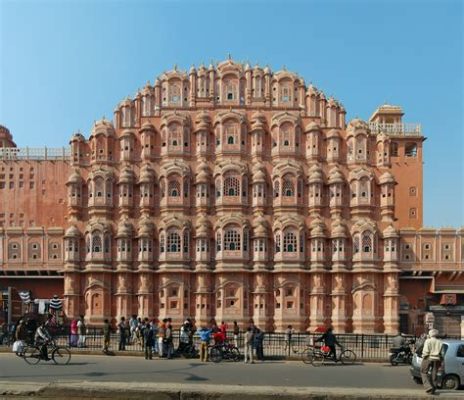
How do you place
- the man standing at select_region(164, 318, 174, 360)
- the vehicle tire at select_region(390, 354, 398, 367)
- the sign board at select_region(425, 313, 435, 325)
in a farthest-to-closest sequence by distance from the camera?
the sign board at select_region(425, 313, 435, 325) → the man standing at select_region(164, 318, 174, 360) → the vehicle tire at select_region(390, 354, 398, 367)

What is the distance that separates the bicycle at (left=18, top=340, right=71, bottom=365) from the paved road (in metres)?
0.28

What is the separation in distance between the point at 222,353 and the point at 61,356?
6.69 meters

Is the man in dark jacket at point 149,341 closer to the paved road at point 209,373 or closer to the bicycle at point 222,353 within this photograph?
the paved road at point 209,373

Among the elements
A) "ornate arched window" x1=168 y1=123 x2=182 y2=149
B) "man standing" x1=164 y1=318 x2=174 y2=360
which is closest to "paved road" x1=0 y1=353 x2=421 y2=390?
"man standing" x1=164 y1=318 x2=174 y2=360

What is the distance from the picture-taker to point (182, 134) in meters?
54.6

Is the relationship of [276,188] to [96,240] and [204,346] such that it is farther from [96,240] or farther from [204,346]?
[204,346]

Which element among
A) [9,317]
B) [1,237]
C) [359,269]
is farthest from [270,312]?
[1,237]

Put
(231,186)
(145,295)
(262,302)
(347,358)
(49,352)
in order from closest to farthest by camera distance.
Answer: (49,352) → (347,358) → (262,302) → (145,295) → (231,186)

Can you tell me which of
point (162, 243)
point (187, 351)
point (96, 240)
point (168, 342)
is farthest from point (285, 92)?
point (168, 342)

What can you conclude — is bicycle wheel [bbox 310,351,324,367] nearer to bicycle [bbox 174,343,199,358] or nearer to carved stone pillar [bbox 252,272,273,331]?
bicycle [bbox 174,343,199,358]

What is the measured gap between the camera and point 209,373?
73.6 ft

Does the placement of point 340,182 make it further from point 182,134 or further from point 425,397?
point 425,397

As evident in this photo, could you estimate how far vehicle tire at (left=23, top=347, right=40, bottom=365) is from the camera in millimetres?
25027

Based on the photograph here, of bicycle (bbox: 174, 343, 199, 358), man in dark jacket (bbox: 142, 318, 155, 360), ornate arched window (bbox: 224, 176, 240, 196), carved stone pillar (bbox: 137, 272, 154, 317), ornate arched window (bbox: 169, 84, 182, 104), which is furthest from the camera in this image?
ornate arched window (bbox: 169, 84, 182, 104)
